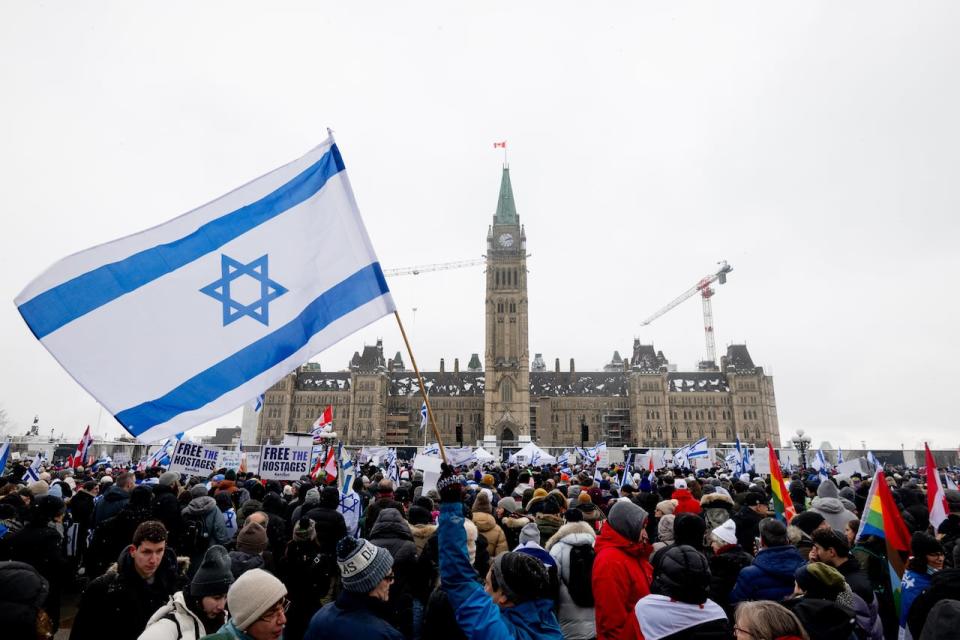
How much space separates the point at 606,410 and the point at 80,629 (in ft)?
308

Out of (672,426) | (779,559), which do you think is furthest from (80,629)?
(672,426)

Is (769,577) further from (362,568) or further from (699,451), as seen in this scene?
(699,451)

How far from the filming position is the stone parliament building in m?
90.3

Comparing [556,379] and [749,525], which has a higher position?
[556,379]

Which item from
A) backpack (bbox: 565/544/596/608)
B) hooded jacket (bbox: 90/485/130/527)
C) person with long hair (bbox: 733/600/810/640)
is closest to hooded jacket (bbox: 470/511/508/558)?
backpack (bbox: 565/544/596/608)

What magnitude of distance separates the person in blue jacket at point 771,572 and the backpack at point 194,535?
657 centimetres

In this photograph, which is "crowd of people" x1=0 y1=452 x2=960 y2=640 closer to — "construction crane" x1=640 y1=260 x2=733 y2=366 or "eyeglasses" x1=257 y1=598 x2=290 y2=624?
"eyeglasses" x1=257 y1=598 x2=290 y2=624

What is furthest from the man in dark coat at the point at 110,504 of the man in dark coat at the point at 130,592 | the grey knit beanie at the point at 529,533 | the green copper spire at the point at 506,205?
the green copper spire at the point at 506,205

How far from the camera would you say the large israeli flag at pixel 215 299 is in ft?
16.3

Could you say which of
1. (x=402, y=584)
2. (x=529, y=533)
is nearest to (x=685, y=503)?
(x=529, y=533)

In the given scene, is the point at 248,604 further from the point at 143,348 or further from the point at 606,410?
the point at 606,410

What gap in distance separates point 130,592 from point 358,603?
216 cm

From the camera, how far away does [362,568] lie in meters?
3.18

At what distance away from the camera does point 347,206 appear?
20.1 ft
